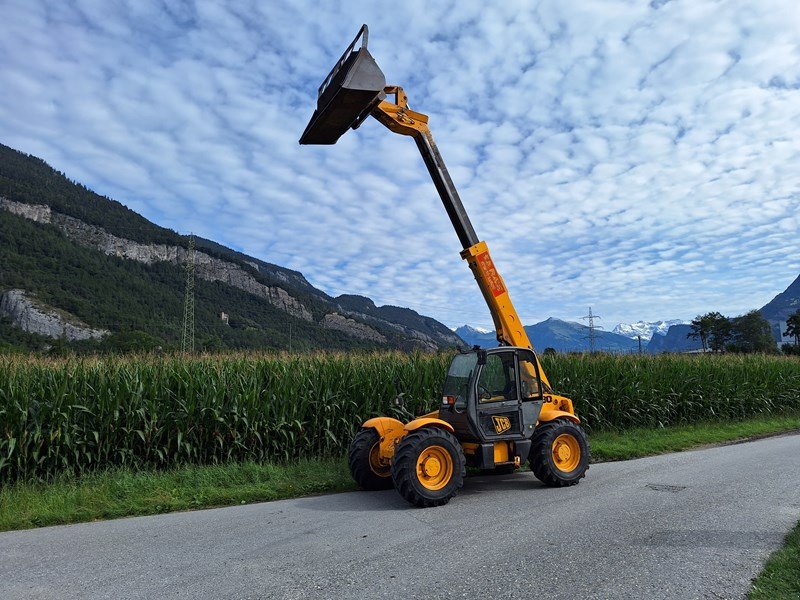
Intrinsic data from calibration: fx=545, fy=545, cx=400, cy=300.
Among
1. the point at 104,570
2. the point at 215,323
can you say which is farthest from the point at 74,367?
the point at 215,323

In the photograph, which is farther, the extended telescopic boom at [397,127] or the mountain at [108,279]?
the mountain at [108,279]

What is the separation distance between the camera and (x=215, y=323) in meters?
106

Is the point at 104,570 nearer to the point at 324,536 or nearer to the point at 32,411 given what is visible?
the point at 324,536

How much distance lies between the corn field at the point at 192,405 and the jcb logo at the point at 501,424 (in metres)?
3.61

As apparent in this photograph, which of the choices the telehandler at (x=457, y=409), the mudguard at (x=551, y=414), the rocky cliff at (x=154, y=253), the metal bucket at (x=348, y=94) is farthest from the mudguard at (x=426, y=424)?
the rocky cliff at (x=154, y=253)

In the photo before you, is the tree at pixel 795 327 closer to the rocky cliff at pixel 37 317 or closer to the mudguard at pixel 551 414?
the mudguard at pixel 551 414

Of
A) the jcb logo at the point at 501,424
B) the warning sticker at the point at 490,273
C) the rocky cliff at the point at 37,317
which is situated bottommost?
the jcb logo at the point at 501,424

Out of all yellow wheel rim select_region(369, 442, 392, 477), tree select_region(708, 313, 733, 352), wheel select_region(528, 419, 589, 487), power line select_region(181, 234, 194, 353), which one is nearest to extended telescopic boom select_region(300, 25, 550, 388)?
wheel select_region(528, 419, 589, 487)

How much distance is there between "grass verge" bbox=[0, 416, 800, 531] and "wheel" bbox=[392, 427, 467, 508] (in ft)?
5.83

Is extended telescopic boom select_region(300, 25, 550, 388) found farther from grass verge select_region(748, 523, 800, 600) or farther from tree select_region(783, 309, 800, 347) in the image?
tree select_region(783, 309, 800, 347)

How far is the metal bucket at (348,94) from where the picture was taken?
7.41m

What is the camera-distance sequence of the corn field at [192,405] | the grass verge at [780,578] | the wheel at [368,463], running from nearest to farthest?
the grass verge at [780,578]
the wheel at [368,463]
the corn field at [192,405]

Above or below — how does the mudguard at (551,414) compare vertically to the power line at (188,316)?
below

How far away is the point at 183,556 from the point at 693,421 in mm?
15382
